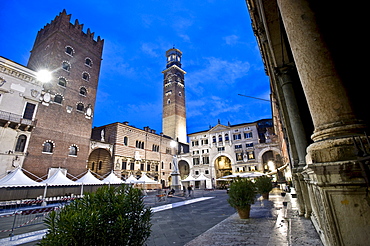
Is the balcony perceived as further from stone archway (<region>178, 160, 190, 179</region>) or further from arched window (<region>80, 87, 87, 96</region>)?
stone archway (<region>178, 160, 190, 179</region>)

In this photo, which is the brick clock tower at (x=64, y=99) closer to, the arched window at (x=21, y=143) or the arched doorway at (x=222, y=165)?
the arched window at (x=21, y=143)

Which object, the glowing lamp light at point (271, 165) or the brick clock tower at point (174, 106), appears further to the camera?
the brick clock tower at point (174, 106)

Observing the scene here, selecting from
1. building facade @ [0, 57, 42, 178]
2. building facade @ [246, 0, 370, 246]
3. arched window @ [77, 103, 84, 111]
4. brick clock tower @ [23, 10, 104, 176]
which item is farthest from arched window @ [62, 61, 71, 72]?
building facade @ [246, 0, 370, 246]

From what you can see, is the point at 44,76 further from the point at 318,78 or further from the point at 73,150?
the point at 318,78

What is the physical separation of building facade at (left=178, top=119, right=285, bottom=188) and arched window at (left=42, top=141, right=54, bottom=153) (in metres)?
25.6

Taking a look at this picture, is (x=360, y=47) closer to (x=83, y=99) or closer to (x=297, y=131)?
(x=297, y=131)

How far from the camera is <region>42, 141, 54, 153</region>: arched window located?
1986 cm

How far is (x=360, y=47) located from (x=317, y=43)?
318 centimetres

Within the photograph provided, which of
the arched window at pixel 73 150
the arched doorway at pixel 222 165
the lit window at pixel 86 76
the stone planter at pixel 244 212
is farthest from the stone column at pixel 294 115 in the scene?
the arched doorway at pixel 222 165

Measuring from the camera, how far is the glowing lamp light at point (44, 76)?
810 inches

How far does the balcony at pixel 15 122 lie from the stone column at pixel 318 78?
911 inches

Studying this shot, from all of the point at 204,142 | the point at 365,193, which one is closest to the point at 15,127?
the point at 365,193

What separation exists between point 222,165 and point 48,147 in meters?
31.9

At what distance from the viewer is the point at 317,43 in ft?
6.66
